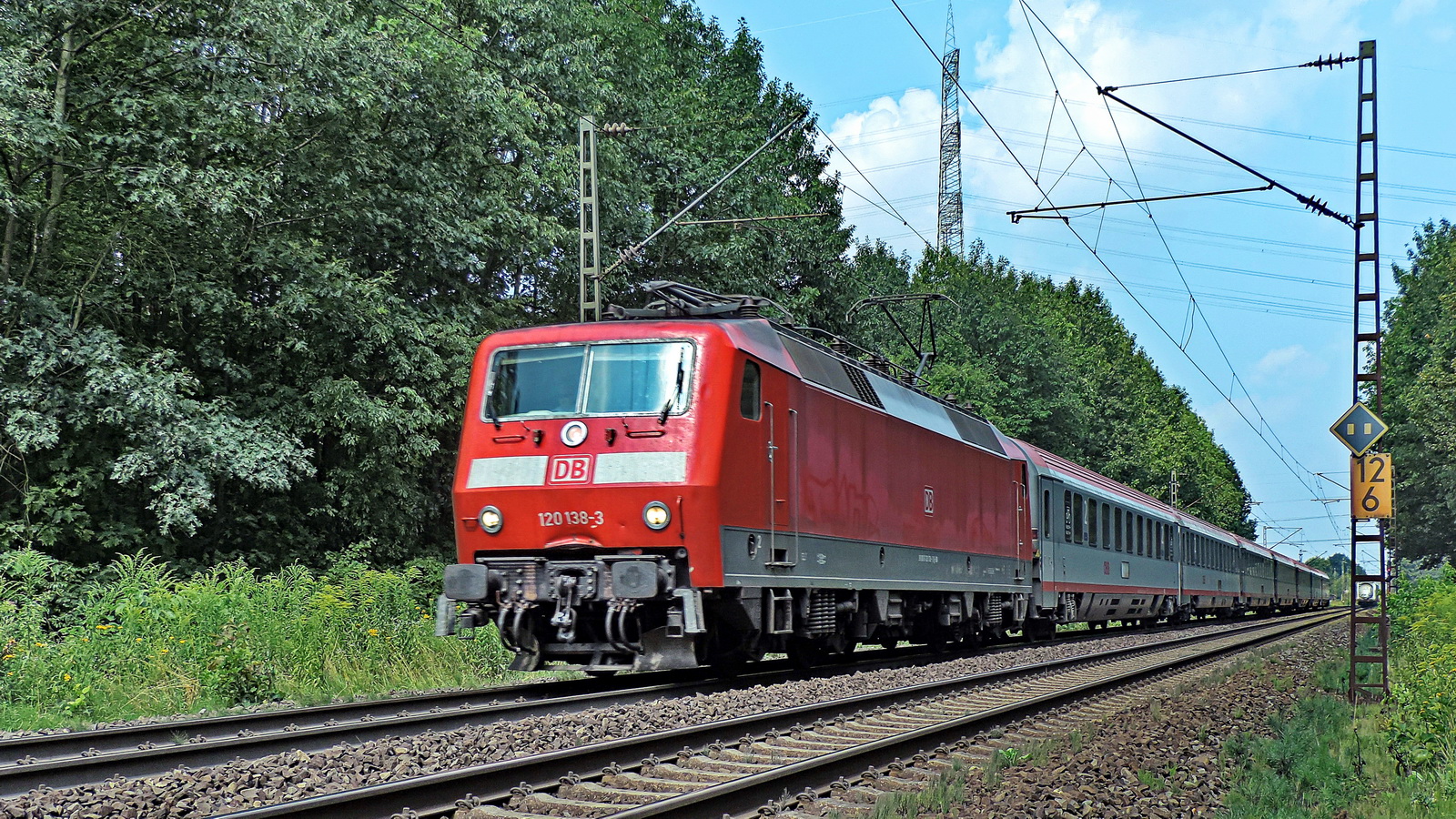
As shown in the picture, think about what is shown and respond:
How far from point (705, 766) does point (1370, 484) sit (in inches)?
383

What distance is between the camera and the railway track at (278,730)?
7.14 m

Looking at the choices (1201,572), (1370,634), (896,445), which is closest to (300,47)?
(896,445)

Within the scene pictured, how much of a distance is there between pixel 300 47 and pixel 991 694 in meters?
13.4

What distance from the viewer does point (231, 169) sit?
1902 centimetres

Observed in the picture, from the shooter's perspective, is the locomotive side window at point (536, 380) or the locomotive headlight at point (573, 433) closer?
the locomotive headlight at point (573, 433)

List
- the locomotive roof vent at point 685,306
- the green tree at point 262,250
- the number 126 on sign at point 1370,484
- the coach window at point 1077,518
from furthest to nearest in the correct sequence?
the coach window at point 1077,518 → the green tree at point 262,250 → the number 126 on sign at point 1370,484 → the locomotive roof vent at point 685,306

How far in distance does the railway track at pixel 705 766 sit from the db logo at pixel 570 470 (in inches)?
119

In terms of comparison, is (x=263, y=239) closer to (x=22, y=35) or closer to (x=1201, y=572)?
A: (x=22, y=35)

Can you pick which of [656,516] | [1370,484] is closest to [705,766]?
[656,516]

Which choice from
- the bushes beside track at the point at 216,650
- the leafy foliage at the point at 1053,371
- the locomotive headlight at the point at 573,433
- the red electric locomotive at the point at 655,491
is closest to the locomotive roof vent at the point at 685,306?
the red electric locomotive at the point at 655,491

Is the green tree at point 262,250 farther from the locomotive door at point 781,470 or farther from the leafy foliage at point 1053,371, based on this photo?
the leafy foliage at point 1053,371

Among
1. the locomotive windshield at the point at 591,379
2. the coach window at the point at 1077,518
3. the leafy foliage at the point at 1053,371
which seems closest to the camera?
the locomotive windshield at the point at 591,379

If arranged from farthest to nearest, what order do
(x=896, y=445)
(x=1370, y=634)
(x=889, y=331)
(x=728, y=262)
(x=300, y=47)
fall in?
(x=889, y=331) < (x=728, y=262) < (x=1370, y=634) < (x=300, y=47) < (x=896, y=445)

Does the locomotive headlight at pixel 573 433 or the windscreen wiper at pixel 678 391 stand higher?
the windscreen wiper at pixel 678 391
